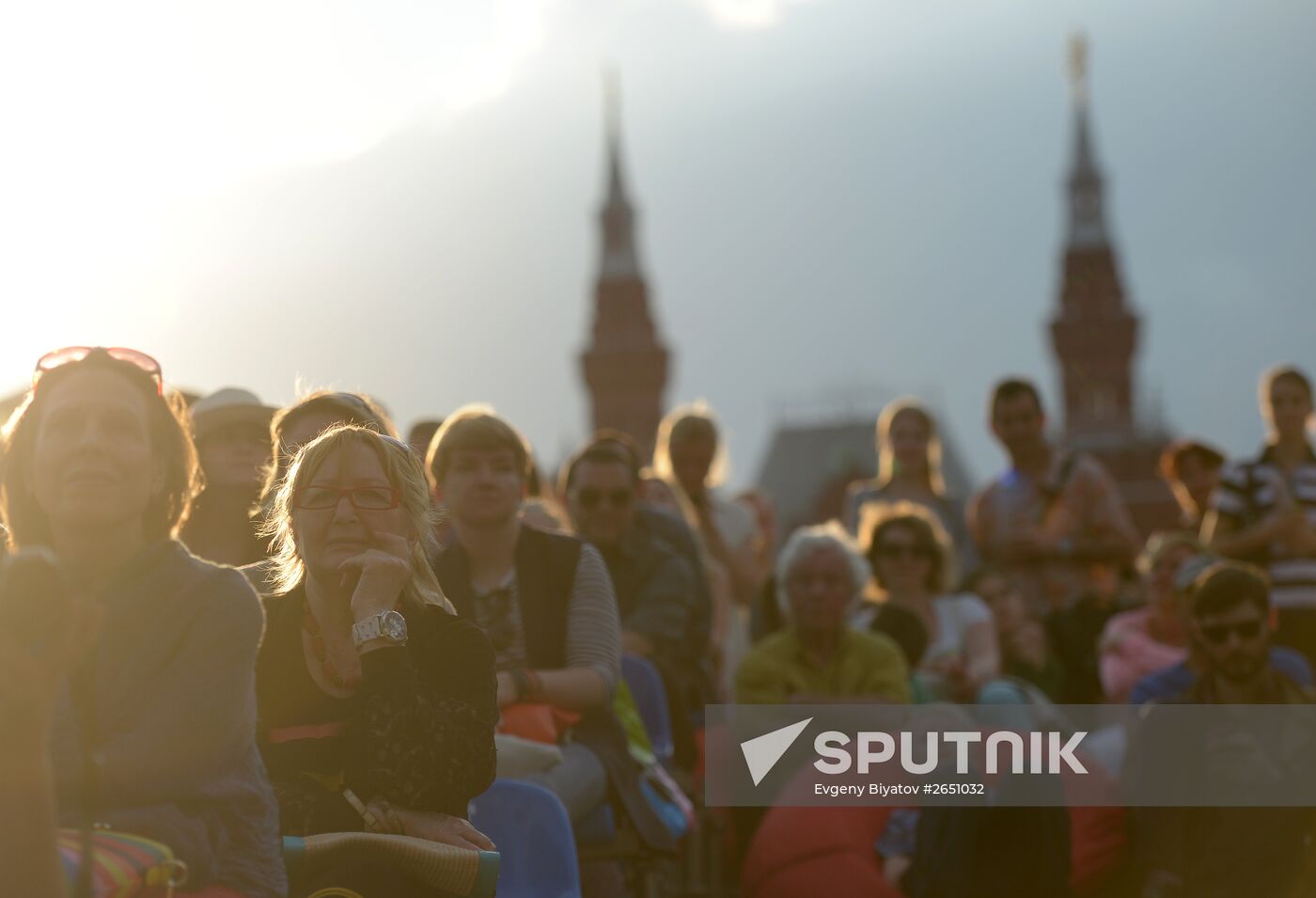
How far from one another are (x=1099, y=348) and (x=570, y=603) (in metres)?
72.2

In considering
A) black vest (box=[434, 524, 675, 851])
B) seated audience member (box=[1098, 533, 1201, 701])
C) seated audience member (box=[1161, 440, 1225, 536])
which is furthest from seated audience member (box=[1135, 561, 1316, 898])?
seated audience member (box=[1161, 440, 1225, 536])

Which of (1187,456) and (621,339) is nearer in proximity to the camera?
(1187,456)

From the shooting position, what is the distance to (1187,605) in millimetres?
6043

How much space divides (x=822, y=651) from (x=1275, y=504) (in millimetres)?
2315

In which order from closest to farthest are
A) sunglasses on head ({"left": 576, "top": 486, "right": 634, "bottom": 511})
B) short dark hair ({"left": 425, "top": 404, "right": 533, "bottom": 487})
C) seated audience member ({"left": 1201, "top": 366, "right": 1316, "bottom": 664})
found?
short dark hair ({"left": 425, "top": 404, "right": 533, "bottom": 487}) < sunglasses on head ({"left": 576, "top": 486, "right": 634, "bottom": 511}) < seated audience member ({"left": 1201, "top": 366, "right": 1316, "bottom": 664})

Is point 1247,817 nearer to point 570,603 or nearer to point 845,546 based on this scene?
point 845,546

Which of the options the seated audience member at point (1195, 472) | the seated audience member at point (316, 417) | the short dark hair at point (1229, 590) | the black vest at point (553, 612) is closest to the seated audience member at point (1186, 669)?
the short dark hair at point (1229, 590)

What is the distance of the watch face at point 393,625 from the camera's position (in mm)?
3291

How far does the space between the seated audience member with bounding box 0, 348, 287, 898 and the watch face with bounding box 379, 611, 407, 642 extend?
0.32 metres

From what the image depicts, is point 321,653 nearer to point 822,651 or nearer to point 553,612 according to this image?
point 553,612

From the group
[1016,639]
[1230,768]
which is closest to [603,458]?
[1230,768]

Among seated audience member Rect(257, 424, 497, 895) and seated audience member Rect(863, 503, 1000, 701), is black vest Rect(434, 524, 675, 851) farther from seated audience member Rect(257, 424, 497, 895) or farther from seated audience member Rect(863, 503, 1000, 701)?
seated audience member Rect(863, 503, 1000, 701)

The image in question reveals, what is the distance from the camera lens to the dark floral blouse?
3.26m

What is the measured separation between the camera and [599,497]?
20.8 feet
